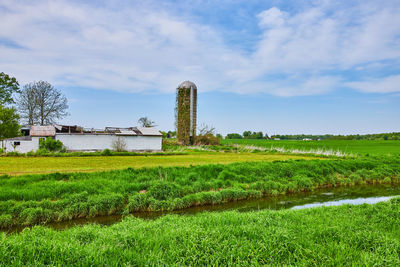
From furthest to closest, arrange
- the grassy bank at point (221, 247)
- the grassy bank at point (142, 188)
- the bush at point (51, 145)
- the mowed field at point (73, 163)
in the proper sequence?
1. the bush at point (51, 145)
2. the mowed field at point (73, 163)
3. the grassy bank at point (142, 188)
4. the grassy bank at point (221, 247)

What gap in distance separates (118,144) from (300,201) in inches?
819

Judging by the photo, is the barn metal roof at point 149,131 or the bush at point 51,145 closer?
the bush at point 51,145

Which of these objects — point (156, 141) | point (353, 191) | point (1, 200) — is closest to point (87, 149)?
point (156, 141)

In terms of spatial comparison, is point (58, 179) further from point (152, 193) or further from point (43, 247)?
point (43, 247)

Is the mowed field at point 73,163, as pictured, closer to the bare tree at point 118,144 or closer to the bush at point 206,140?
the bare tree at point 118,144

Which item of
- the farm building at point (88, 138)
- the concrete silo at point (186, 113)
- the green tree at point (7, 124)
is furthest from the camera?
the concrete silo at point (186, 113)

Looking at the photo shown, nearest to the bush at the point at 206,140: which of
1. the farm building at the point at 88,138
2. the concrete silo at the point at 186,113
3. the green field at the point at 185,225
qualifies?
the concrete silo at the point at 186,113

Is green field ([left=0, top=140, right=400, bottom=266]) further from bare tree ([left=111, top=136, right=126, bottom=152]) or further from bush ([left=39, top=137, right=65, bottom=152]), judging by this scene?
bare tree ([left=111, top=136, right=126, bottom=152])

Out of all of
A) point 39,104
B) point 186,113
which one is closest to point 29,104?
point 39,104

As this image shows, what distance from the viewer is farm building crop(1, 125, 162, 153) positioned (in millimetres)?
24000

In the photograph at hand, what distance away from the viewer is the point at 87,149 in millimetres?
26016

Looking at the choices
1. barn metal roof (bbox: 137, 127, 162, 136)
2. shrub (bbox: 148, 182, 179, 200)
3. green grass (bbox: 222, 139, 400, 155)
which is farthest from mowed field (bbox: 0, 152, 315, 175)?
green grass (bbox: 222, 139, 400, 155)

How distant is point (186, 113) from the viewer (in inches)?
1566

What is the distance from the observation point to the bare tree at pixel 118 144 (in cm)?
2664
